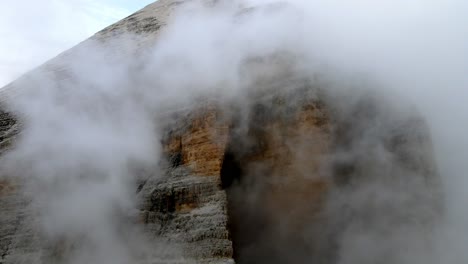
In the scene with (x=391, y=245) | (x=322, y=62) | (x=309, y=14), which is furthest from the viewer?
(x=309, y=14)

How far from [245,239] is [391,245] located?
2.27 meters

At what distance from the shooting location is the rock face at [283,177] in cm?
814

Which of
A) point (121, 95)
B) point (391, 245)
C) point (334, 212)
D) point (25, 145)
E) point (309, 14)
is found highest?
point (309, 14)

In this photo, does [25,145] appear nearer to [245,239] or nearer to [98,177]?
[98,177]

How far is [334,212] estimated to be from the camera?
27.2 feet

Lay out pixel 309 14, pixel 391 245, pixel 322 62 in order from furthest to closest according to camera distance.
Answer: pixel 309 14 → pixel 322 62 → pixel 391 245

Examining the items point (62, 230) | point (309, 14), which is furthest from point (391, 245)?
point (62, 230)

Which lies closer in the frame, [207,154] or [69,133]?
[207,154]

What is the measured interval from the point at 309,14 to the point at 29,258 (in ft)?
21.0

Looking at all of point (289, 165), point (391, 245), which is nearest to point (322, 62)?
point (289, 165)

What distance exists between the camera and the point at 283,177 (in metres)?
8.34

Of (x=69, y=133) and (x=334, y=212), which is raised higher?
(x=69, y=133)

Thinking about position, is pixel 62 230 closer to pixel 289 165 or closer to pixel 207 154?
pixel 207 154

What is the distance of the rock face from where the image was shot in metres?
8.14
